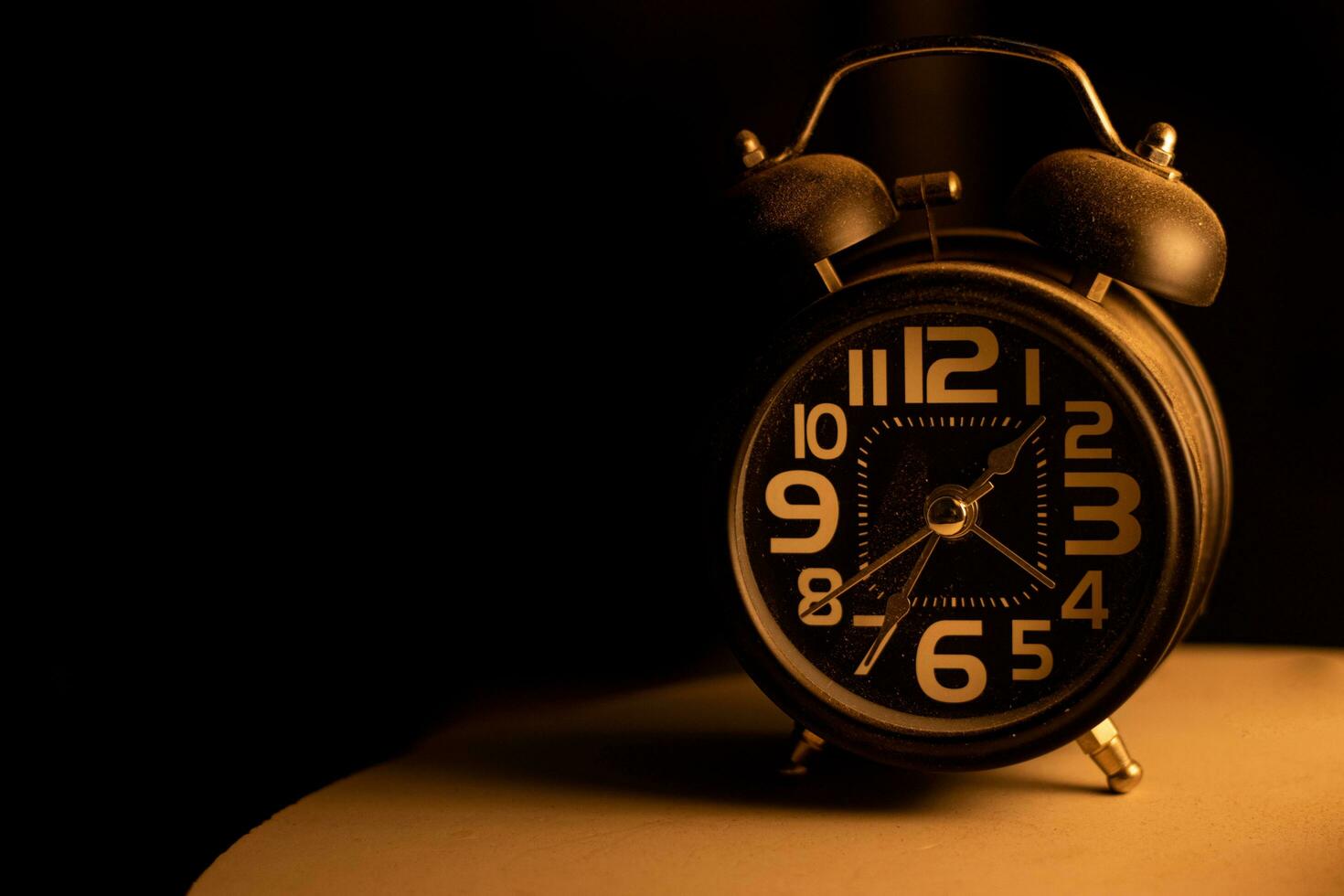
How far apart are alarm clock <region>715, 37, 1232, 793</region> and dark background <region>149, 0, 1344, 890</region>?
303mm

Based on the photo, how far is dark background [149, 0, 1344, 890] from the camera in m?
1.26

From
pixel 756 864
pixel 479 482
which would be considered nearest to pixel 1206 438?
pixel 756 864

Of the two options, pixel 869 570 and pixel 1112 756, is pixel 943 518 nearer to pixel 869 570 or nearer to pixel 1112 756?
pixel 869 570

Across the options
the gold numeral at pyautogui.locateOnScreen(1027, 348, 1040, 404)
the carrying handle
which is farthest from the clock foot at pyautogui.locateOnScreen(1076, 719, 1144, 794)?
the carrying handle

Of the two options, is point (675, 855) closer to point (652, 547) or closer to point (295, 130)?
point (652, 547)

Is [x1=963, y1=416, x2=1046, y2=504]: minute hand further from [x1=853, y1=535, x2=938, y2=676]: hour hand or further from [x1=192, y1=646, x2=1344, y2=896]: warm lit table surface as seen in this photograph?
[x1=192, y1=646, x2=1344, y2=896]: warm lit table surface

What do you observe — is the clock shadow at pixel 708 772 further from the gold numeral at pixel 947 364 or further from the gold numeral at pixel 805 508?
the gold numeral at pixel 947 364

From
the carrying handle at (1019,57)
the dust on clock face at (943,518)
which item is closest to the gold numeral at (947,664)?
the dust on clock face at (943,518)

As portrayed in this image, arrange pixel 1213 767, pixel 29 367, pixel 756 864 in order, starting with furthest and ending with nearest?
pixel 29 367 → pixel 1213 767 → pixel 756 864

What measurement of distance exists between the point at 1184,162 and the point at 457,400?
2.20ft

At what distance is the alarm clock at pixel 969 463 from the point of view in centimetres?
92

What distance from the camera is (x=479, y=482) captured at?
134 centimetres

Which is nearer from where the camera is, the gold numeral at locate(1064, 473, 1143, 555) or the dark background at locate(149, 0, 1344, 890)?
the gold numeral at locate(1064, 473, 1143, 555)

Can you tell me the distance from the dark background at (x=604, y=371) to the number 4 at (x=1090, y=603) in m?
0.42
